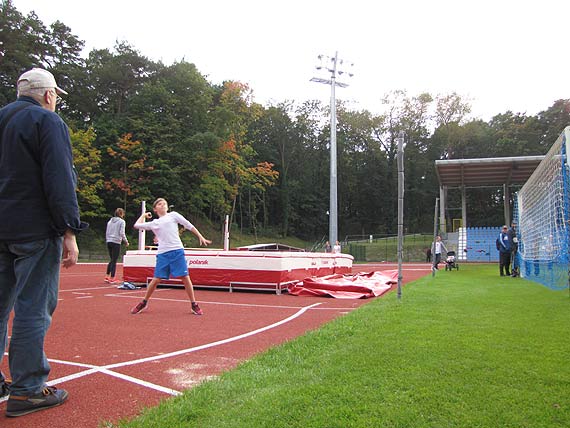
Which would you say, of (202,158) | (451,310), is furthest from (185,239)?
(451,310)

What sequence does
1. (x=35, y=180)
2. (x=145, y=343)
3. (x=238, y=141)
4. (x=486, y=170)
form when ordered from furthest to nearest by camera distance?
1. (x=238, y=141)
2. (x=486, y=170)
3. (x=145, y=343)
4. (x=35, y=180)

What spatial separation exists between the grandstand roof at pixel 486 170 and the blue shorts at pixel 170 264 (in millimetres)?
28674

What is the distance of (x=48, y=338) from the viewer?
5.51m

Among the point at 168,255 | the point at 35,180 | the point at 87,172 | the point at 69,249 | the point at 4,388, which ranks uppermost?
the point at 87,172

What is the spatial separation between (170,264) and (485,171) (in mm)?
33724

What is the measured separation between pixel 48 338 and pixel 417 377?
14.8 feet

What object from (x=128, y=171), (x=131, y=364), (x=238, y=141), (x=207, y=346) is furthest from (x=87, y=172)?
(x=131, y=364)

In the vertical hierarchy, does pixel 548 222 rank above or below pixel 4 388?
above

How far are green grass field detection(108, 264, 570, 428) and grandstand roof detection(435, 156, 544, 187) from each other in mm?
29979

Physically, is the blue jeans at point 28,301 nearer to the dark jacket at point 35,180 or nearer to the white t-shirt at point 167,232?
the dark jacket at point 35,180

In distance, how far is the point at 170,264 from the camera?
7602mm

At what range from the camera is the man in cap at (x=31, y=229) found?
305 centimetres

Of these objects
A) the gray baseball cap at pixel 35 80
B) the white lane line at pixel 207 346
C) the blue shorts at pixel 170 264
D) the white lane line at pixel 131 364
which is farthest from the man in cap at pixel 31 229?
the blue shorts at pixel 170 264

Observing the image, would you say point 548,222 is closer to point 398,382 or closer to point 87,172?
point 398,382
